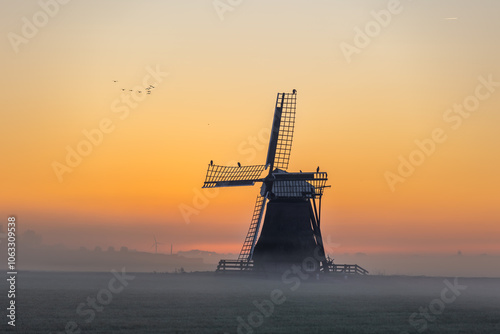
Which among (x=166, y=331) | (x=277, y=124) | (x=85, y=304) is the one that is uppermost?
(x=277, y=124)

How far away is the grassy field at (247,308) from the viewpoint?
1288 inches

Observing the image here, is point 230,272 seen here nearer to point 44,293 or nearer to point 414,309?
point 44,293

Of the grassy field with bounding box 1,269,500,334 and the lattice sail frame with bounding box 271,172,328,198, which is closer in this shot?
the grassy field with bounding box 1,269,500,334

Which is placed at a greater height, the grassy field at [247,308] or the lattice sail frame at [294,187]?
the lattice sail frame at [294,187]

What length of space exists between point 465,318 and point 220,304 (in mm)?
13589

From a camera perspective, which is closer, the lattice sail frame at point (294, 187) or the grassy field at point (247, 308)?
the grassy field at point (247, 308)

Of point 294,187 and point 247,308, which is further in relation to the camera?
point 294,187

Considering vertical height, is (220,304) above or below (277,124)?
below

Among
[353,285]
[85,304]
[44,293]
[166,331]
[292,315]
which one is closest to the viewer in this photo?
[166,331]

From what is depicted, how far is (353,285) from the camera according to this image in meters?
64.8

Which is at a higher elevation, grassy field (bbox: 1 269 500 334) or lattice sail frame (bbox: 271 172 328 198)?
lattice sail frame (bbox: 271 172 328 198)

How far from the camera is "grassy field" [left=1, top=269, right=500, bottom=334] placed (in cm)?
3272

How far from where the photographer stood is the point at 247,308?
40531 millimetres

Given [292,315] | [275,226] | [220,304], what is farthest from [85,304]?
[275,226]
